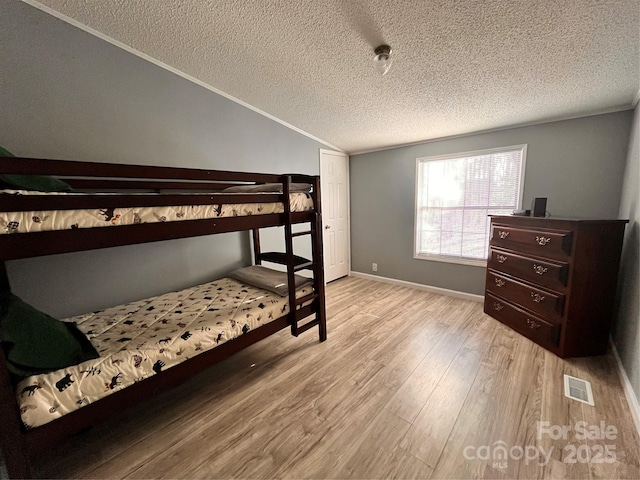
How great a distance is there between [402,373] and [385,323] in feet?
2.55

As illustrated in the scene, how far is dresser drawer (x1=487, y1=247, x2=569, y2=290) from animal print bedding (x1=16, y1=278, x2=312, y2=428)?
1.98 metres

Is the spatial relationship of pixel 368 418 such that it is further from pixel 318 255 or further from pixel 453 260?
pixel 453 260

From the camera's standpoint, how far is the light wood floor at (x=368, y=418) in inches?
47.9

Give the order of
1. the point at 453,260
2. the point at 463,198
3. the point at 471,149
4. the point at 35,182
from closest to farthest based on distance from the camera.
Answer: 1. the point at 35,182
2. the point at 471,149
3. the point at 463,198
4. the point at 453,260

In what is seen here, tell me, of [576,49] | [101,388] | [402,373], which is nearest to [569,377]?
[402,373]

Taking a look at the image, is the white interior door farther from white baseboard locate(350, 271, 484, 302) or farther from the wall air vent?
the wall air vent

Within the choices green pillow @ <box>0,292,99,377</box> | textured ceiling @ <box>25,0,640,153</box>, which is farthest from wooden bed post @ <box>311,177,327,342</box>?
green pillow @ <box>0,292,99,377</box>

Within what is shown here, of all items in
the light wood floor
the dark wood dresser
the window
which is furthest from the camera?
the window

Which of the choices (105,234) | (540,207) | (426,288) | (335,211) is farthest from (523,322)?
(105,234)

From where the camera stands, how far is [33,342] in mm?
1036

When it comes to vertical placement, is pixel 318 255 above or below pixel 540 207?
below

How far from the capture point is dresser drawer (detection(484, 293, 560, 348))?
2012 millimetres

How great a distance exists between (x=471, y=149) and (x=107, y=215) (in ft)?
11.6

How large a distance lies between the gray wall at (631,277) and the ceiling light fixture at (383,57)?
1989 mm
